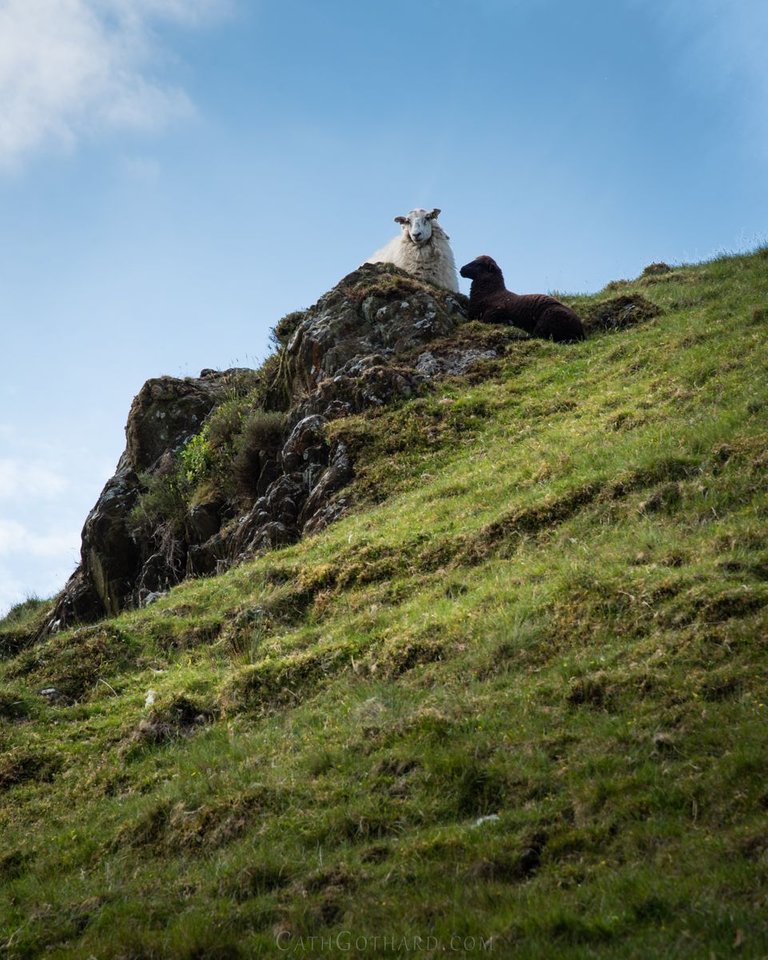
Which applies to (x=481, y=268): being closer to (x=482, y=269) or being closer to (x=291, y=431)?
(x=482, y=269)

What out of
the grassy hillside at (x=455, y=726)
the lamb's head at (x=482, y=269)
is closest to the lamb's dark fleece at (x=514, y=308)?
the lamb's head at (x=482, y=269)

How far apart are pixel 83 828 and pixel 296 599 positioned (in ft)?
16.4

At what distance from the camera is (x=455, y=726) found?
8469 millimetres

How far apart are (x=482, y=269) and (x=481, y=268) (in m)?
0.04

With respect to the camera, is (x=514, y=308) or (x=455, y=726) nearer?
(x=455, y=726)

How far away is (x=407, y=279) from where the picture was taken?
2323 cm

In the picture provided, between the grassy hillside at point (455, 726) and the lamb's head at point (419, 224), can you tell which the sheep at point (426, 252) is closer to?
the lamb's head at point (419, 224)

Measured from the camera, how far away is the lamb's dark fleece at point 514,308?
21.7 m

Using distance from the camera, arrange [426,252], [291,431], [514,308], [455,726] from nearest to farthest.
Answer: [455,726] → [291,431] → [514,308] → [426,252]

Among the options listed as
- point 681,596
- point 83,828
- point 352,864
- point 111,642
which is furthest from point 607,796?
point 111,642

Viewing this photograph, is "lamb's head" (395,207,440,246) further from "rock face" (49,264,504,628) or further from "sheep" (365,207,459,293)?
"rock face" (49,264,504,628)

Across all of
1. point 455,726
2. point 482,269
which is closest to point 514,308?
point 482,269

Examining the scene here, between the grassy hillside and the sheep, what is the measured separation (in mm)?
8975

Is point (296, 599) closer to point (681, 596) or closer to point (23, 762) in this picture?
point (23, 762)
